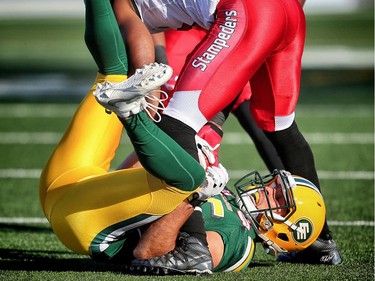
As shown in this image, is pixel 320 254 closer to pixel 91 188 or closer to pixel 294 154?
pixel 294 154

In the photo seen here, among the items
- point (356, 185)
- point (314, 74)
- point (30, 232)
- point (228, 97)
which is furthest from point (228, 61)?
point (314, 74)

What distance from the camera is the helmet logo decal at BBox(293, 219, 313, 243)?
3.62 metres

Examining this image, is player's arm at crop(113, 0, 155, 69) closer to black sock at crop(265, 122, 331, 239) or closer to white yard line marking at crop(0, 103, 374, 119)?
black sock at crop(265, 122, 331, 239)

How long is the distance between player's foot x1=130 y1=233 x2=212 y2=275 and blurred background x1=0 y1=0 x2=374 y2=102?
684cm

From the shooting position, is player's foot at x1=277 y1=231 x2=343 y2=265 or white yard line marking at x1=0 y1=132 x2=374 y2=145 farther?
white yard line marking at x1=0 y1=132 x2=374 y2=145

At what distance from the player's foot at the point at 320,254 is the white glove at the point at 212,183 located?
0.75 m

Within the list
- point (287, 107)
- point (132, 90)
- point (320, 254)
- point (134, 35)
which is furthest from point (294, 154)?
point (132, 90)

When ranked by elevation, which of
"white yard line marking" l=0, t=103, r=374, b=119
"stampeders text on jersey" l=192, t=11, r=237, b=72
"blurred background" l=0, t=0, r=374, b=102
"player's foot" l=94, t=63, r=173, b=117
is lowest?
"blurred background" l=0, t=0, r=374, b=102

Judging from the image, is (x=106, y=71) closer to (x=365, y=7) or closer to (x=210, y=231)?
(x=210, y=231)

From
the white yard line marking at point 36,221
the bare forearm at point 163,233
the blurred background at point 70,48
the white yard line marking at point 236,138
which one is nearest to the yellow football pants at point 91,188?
the bare forearm at point 163,233

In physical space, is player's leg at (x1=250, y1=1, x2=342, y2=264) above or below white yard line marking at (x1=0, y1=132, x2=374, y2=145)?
above

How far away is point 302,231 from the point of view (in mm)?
3621

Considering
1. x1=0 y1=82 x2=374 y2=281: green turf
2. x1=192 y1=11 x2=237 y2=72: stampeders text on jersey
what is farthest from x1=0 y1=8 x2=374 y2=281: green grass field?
x1=192 y1=11 x2=237 y2=72: stampeders text on jersey

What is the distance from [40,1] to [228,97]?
25.8m
